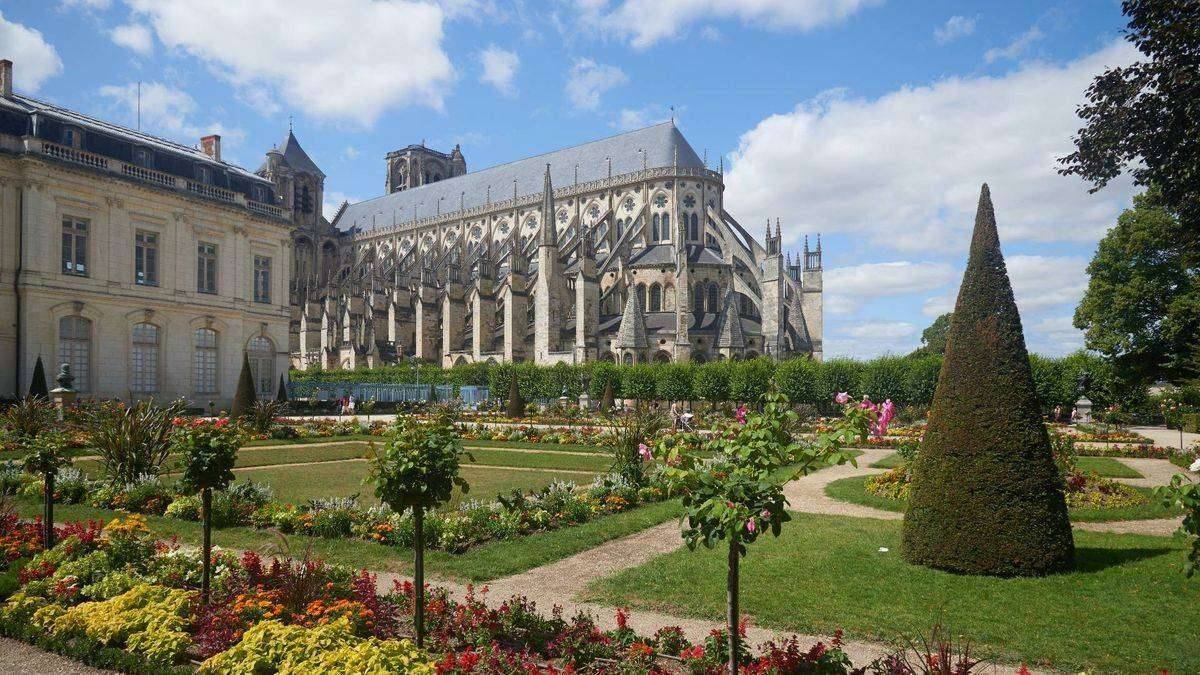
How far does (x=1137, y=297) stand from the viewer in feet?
96.8

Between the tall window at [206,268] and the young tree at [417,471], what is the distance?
28.1m

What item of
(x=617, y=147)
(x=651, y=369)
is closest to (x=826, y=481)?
(x=651, y=369)

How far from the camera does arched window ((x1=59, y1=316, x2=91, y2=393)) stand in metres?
24.5

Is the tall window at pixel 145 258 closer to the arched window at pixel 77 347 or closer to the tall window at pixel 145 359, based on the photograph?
the tall window at pixel 145 359

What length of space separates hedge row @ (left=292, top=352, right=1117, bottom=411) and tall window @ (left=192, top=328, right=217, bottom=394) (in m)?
14.1

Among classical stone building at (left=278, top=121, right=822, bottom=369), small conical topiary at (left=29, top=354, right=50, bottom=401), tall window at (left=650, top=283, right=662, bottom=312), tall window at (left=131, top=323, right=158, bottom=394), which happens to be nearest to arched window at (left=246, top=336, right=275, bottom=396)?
tall window at (left=131, top=323, right=158, bottom=394)

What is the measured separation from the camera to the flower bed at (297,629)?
449 centimetres

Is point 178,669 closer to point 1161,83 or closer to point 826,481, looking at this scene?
point 826,481

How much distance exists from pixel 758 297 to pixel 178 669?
129ft

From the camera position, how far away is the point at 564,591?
6750 mm

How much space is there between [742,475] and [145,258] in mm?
29269

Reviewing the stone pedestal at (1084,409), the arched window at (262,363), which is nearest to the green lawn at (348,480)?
the arched window at (262,363)

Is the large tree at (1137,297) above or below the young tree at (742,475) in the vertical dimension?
above

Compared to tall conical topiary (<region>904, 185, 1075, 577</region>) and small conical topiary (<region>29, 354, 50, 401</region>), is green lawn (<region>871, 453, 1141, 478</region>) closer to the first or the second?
tall conical topiary (<region>904, 185, 1075, 577</region>)
